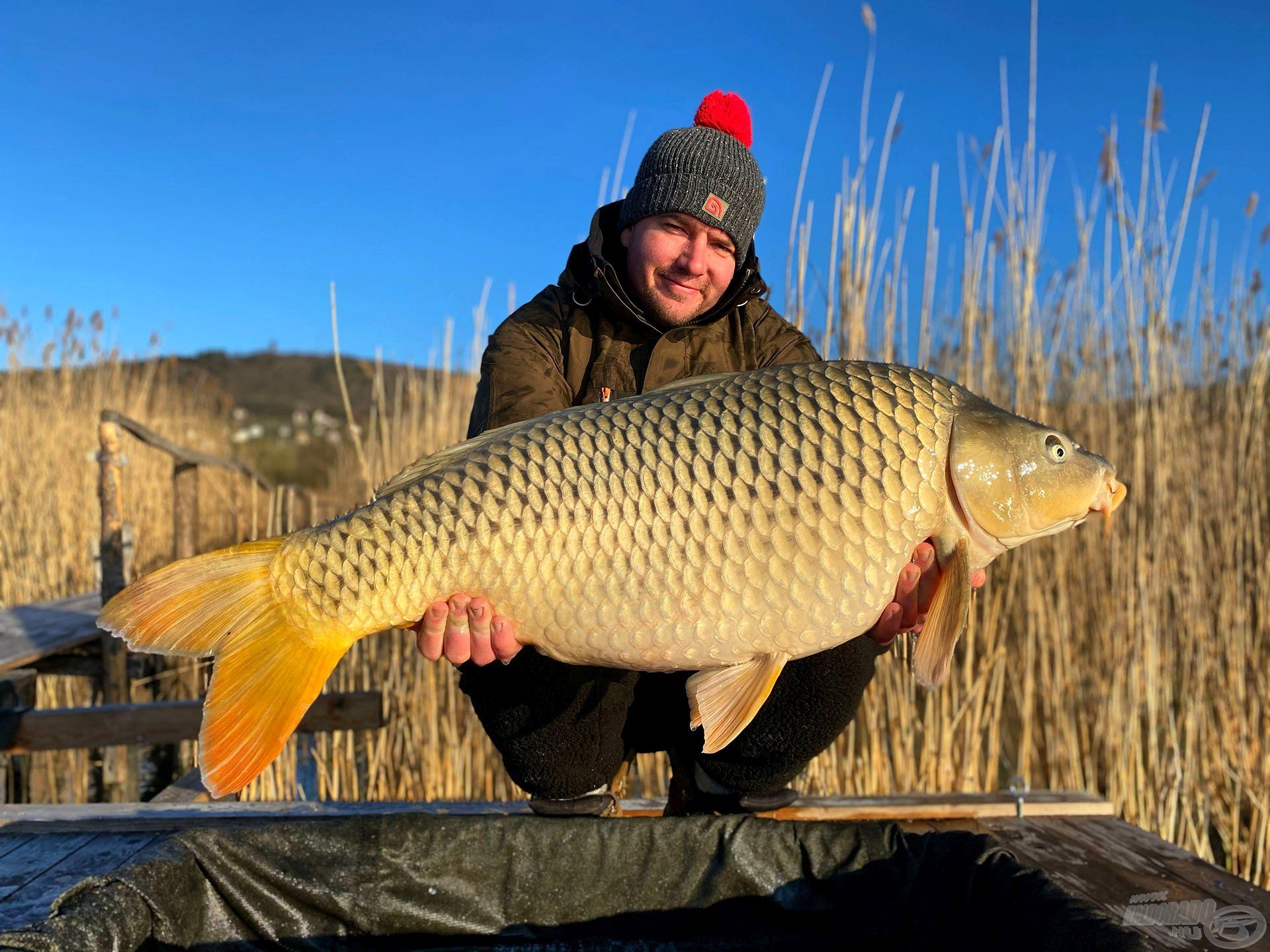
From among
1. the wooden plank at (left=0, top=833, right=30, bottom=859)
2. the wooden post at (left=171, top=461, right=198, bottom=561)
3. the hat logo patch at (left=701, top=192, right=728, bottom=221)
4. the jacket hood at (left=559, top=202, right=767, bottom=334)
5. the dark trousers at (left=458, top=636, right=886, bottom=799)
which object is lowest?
the wooden plank at (left=0, top=833, right=30, bottom=859)

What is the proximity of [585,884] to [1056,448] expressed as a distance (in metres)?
0.88

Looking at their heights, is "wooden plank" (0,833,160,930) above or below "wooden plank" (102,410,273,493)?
below

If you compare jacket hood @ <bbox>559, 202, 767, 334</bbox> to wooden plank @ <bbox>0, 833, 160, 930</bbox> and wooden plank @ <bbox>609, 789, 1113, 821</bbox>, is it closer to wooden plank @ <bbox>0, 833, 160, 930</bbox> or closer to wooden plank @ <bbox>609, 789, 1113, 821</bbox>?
wooden plank @ <bbox>609, 789, 1113, 821</bbox>

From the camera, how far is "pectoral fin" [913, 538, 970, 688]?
1.15m

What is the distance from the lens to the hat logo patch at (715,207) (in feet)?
5.25

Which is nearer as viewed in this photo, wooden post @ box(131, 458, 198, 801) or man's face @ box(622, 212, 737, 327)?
man's face @ box(622, 212, 737, 327)

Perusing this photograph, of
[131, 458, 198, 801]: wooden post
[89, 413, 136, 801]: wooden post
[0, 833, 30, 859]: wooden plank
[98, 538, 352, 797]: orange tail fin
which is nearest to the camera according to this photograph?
[98, 538, 352, 797]: orange tail fin

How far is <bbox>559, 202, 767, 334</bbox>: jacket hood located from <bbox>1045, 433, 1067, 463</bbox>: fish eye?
0.60 metres

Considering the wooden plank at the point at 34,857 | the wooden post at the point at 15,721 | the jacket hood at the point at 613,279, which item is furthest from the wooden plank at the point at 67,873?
the jacket hood at the point at 613,279

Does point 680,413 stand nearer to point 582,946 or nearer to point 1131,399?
point 582,946

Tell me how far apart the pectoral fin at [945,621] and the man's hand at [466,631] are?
0.51m

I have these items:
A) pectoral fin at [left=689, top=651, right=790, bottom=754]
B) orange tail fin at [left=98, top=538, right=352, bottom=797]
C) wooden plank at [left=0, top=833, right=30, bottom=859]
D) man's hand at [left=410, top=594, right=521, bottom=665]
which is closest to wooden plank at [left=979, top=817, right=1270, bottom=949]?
pectoral fin at [left=689, top=651, right=790, bottom=754]

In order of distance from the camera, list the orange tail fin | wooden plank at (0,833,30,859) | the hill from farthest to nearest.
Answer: the hill → wooden plank at (0,833,30,859) → the orange tail fin

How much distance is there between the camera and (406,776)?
2.61m
